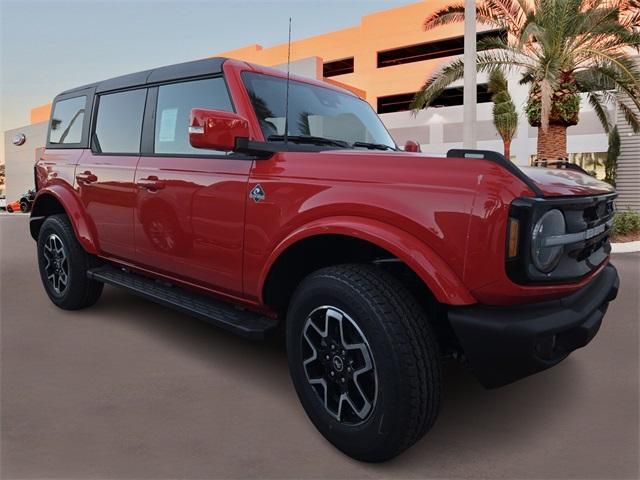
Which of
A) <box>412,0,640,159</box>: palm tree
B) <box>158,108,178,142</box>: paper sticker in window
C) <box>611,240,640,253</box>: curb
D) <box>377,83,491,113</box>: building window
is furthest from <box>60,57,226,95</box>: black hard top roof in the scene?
<box>377,83,491,113</box>: building window

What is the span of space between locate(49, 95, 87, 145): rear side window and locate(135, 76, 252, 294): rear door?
4.09 ft

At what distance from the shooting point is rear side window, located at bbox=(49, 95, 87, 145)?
4.61m

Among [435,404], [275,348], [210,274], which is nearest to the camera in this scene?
[435,404]

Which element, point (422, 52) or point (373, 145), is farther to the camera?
point (422, 52)

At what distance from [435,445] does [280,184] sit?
1.53 metres

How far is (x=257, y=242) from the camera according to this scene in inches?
110

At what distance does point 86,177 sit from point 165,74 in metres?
1.22

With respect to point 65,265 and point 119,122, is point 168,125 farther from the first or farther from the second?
point 65,265

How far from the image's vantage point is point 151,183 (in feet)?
11.4

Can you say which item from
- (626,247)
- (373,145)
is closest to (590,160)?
(626,247)

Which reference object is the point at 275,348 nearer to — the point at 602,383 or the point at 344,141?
the point at 344,141

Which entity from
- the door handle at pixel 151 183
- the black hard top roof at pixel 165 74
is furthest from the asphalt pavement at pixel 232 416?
the black hard top roof at pixel 165 74

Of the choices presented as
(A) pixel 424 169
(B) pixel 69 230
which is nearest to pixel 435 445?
(A) pixel 424 169

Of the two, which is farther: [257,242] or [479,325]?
[257,242]
